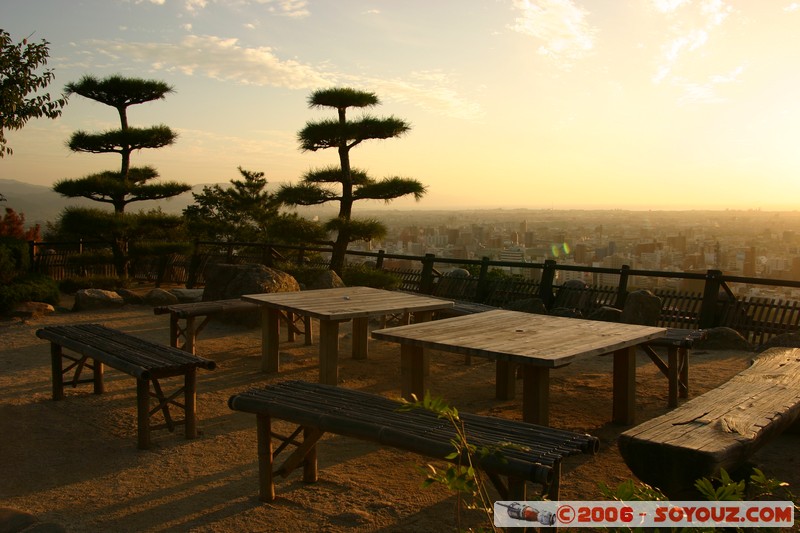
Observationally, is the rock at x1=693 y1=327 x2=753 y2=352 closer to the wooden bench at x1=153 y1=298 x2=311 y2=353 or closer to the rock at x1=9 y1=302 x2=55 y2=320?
the wooden bench at x1=153 y1=298 x2=311 y2=353

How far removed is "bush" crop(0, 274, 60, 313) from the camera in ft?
34.5

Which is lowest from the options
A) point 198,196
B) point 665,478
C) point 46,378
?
point 46,378

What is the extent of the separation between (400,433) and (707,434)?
1.54 metres

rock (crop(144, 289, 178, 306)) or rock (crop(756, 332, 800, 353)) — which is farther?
rock (crop(144, 289, 178, 306))

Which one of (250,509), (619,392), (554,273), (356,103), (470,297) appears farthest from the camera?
(356,103)

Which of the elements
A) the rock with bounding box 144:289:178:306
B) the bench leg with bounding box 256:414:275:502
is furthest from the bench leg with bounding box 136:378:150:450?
the rock with bounding box 144:289:178:306

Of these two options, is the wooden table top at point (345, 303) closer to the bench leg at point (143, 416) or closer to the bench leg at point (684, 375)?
the bench leg at point (143, 416)

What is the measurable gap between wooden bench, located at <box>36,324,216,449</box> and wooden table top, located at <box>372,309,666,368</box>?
1487mm

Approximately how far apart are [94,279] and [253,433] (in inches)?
416

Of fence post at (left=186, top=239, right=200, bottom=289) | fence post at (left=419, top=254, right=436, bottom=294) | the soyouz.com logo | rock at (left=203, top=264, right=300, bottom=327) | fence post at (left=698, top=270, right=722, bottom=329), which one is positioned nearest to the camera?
the soyouz.com logo

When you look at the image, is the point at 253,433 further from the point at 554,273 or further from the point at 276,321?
the point at 554,273

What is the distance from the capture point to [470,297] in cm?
1184

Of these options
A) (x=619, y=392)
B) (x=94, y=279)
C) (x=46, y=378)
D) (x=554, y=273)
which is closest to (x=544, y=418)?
(x=619, y=392)

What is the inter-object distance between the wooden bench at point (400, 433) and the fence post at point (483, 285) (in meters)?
7.72
